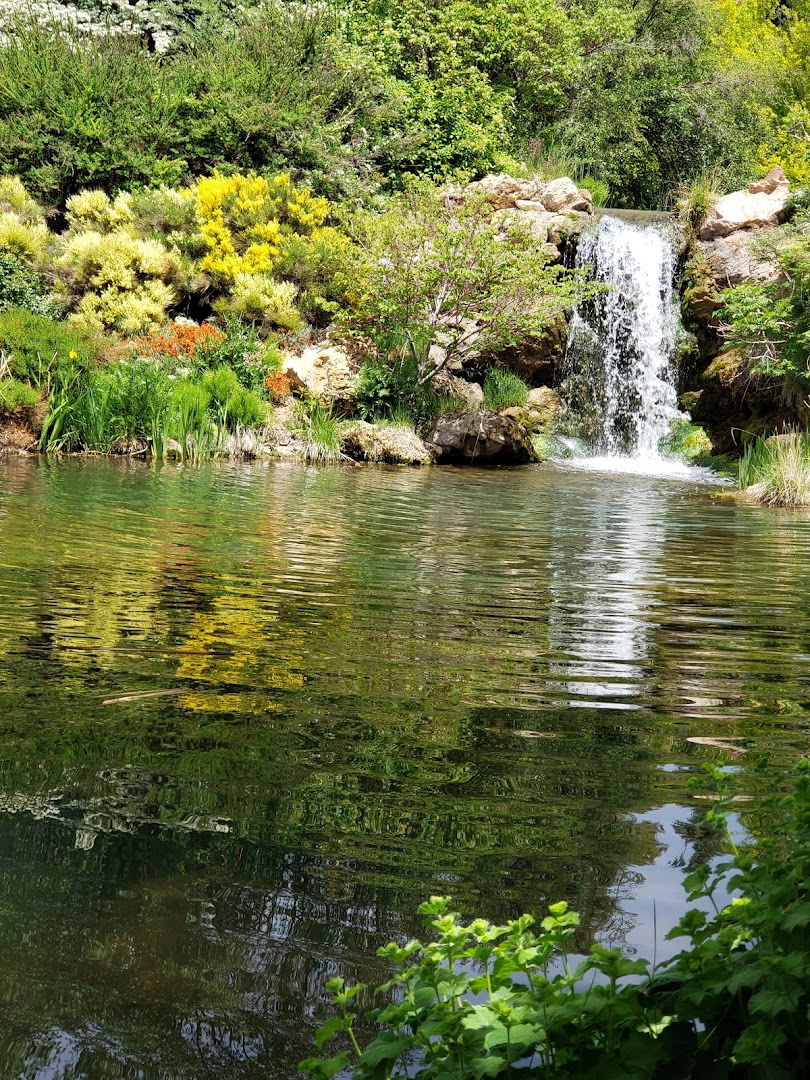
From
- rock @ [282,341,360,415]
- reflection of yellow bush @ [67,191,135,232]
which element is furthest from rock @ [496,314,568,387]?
reflection of yellow bush @ [67,191,135,232]

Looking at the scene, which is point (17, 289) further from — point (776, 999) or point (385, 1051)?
point (776, 999)

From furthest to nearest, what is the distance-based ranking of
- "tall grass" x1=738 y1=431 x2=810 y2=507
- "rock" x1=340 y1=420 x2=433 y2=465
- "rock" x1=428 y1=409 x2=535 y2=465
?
"rock" x1=428 y1=409 x2=535 y2=465 → "rock" x1=340 y1=420 x2=433 y2=465 → "tall grass" x1=738 y1=431 x2=810 y2=507

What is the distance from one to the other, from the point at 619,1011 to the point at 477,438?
15186 mm

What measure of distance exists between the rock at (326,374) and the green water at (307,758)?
10115 millimetres

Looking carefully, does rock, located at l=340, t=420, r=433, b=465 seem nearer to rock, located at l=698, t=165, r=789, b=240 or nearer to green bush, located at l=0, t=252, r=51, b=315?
green bush, located at l=0, t=252, r=51, b=315

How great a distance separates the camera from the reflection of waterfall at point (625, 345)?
1923 centimetres

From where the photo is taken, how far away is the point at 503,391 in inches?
722

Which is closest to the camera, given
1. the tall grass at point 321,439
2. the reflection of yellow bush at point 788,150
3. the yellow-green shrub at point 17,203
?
the tall grass at point 321,439

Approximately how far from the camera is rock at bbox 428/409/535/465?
16.5 meters

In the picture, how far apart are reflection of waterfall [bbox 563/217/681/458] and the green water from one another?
12.6 m

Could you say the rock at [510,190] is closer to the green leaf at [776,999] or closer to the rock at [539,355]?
the rock at [539,355]

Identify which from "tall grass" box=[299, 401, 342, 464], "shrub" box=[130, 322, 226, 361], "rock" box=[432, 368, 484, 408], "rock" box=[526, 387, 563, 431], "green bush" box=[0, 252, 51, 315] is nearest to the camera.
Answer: "tall grass" box=[299, 401, 342, 464]

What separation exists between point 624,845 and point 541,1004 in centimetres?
103

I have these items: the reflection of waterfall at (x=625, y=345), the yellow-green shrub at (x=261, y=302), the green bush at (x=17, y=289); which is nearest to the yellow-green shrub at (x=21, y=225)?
the green bush at (x=17, y=289)
